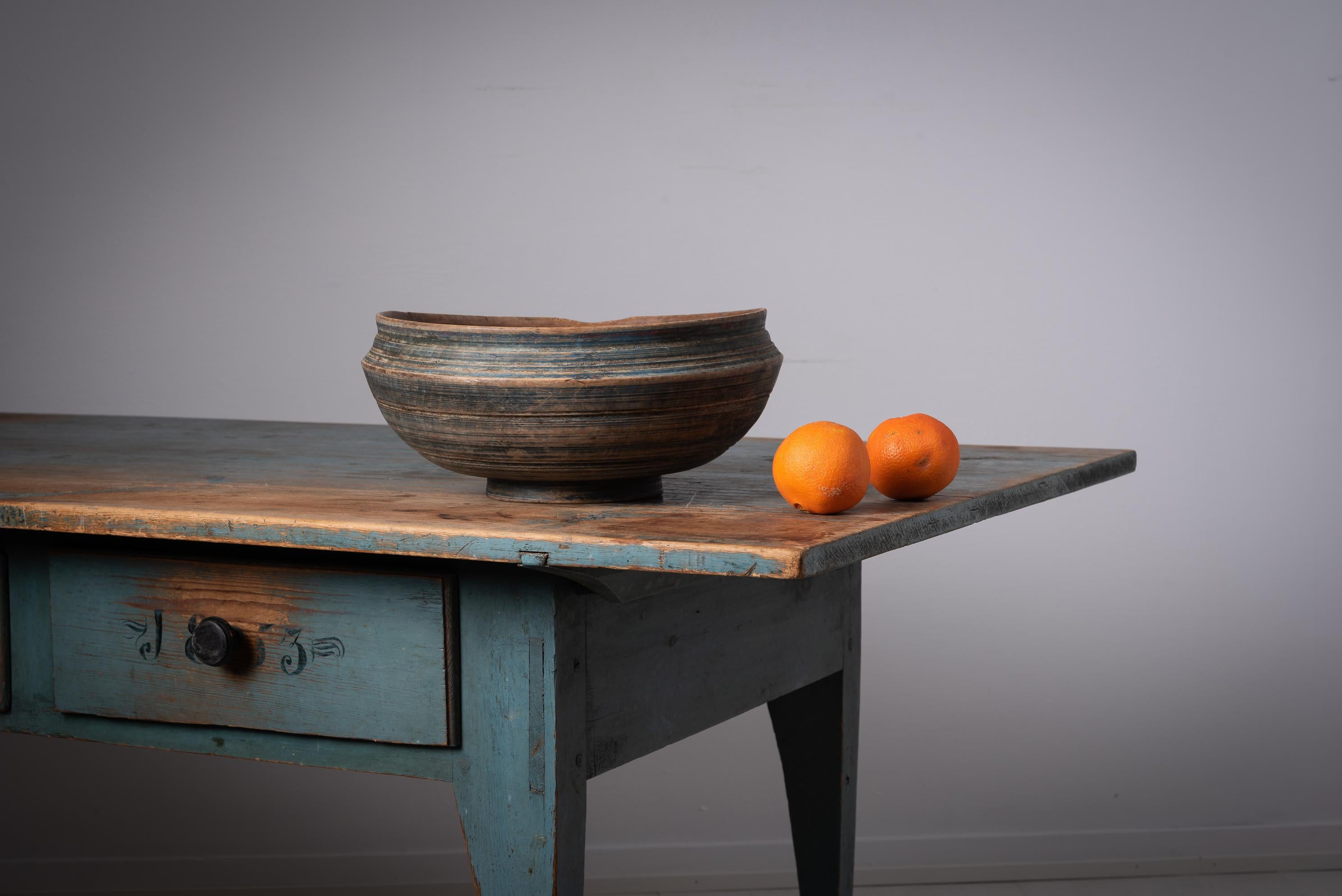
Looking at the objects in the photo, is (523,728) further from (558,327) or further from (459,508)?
(558,327)

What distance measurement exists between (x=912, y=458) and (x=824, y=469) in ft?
0.34

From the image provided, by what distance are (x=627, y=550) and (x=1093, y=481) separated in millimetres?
611

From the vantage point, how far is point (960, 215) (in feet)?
8.79

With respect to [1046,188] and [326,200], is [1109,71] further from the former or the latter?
[326,200]

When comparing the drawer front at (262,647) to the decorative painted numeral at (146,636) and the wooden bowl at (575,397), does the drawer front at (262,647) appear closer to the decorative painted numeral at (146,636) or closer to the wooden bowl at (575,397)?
the decorative painted numeral at (146,636)

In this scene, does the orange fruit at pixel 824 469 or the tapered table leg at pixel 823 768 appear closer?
the orange fruit at pixel 824 469

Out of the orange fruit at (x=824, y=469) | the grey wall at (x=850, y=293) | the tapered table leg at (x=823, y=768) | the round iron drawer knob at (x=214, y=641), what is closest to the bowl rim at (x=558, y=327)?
the orange fruit at (x=824, y=469)

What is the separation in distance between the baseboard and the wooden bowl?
66.2 inches

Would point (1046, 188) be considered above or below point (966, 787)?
above

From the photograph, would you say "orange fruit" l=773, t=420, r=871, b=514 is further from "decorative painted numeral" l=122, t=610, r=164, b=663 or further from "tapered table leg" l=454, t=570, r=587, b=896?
"decorative painted numeral" l=122, t=610, r=164, b=663

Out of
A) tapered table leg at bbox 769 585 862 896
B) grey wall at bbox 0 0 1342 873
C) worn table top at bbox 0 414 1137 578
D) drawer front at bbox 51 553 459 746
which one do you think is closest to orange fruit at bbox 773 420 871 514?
worn table top at bbox 0 414 1137 578

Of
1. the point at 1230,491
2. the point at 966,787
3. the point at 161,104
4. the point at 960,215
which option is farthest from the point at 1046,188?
the point at 161,104

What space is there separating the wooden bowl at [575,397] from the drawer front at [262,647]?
4.4 inches

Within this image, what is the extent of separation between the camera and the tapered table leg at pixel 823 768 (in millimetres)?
1609
